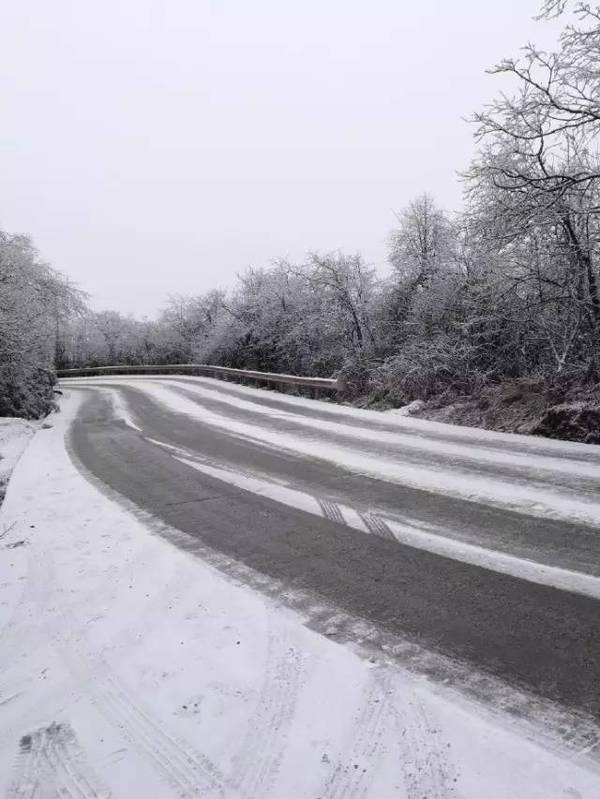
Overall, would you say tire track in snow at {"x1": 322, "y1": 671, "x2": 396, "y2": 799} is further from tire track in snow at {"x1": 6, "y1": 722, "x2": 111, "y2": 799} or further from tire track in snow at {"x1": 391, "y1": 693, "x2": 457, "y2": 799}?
tire track in snow at {"x1": 6, "y1": 722, "x2": 111, "y2": 799}

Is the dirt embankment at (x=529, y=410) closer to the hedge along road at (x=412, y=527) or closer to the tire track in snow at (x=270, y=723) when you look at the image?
the hedge along road at (x=412, y=527)

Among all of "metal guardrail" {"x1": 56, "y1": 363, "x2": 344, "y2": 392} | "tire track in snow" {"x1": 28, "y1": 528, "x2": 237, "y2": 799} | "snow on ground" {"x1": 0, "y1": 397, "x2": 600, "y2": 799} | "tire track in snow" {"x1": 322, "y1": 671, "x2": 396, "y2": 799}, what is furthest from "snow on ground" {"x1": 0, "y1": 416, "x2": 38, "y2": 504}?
"metal guardrail" {"x1": 56, "y1": 363, "x2": 344, "y2": 392}

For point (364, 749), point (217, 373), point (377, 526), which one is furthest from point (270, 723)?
point (217, 373)

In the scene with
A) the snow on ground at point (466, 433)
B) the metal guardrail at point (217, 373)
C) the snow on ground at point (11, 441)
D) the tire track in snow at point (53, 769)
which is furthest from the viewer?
the metal guardrail at point (217, 373)

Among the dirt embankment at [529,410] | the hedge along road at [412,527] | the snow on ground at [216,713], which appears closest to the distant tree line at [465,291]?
the dirt embankment at [529,410]

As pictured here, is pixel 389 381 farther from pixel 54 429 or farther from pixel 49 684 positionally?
pixel 49 684

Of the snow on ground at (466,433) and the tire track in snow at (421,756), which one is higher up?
the snow on ground at (466,433)

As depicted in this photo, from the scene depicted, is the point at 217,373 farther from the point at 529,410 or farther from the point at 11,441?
the point at 529,410

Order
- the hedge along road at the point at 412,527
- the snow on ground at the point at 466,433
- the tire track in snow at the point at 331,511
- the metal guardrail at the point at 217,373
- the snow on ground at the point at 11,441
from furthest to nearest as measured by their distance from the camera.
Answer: the metal guardrail at the point at 217,373 → the snow on ground at the point at 11,441 → the snow on ground at the point at 466,433 → the tire track in snow at the point at 331,511 → the hedge along road at the point at 412,527

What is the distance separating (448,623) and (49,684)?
2398 mm

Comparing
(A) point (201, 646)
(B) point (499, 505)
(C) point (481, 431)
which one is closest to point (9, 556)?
(A) point (201, 646)

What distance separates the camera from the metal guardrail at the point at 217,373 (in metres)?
16.5

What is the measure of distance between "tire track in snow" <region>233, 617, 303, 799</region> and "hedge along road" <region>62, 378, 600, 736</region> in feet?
1.65

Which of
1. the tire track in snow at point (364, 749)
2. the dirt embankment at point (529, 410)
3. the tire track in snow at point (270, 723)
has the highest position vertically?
the dirt embankment at point (529, 410)
